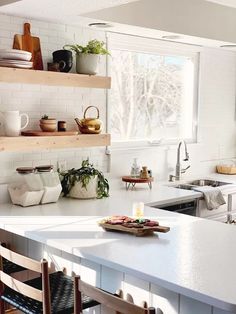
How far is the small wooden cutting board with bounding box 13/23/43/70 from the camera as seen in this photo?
3.67 metres

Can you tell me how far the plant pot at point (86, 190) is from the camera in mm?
3822

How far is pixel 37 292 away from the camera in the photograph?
2.50 meters

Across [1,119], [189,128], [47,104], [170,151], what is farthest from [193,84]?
[1,119]

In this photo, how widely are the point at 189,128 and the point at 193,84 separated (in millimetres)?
467

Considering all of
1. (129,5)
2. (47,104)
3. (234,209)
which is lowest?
(234,209)

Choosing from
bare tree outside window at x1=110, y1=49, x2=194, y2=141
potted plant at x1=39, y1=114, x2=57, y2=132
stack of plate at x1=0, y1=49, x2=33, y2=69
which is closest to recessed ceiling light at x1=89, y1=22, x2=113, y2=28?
bare tree outside window at x1=110, y1=49, x2=194, y2=141

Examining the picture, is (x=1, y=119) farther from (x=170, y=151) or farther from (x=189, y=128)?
(x=189, y=128)

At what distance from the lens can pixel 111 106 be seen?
4.62 metres

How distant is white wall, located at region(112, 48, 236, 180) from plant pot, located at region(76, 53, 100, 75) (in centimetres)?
128

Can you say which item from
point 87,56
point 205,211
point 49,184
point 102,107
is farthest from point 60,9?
point 205,211

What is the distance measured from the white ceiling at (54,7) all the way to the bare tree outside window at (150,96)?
1.02 m

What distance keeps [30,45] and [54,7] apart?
0.44 metres

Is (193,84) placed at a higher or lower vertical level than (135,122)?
higher

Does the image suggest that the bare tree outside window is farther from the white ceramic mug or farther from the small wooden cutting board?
the white ceramic mug
